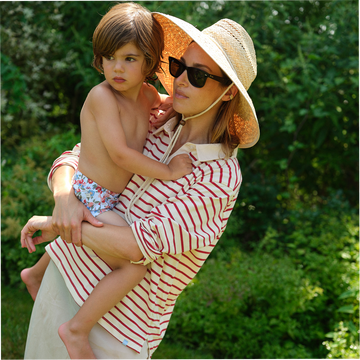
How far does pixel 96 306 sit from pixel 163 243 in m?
0.38

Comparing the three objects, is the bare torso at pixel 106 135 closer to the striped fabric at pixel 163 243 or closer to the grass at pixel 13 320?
the striped fabric at pixel 163 243

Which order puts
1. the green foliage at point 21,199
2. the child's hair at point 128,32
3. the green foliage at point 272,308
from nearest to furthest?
the child's hair at point 128,32
the green foliage at point 272,308
the green foliage at point 21,199

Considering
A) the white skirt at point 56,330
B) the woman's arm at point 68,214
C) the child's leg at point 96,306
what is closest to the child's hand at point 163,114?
the woman's arm at point 68,214

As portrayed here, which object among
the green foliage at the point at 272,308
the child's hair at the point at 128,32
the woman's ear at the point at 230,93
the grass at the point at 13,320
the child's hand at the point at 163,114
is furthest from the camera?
the green foliage at the point at 272,308

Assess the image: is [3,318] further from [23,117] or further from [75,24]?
[75,24]

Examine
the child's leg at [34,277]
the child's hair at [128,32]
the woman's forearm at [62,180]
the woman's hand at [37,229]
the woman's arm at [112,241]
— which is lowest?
the child's leg at [34,277]

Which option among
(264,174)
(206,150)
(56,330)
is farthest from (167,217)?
(264,174)

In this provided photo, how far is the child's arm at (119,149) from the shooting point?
1.69 meters

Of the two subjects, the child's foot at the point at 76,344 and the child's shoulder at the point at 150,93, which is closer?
the child's foot at the point at 76,344

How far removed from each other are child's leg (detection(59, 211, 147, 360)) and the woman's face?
0.74 meters

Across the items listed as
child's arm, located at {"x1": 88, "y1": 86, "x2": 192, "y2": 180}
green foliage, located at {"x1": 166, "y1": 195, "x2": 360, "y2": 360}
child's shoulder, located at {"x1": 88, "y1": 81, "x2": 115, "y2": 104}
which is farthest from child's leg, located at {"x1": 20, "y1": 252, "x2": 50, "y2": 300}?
green foliage, located at {"x1": 166, "y1": 195, "x2": 360, "y2": 360}

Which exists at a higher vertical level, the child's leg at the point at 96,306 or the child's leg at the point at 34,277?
the child's leg at the point at 96,306

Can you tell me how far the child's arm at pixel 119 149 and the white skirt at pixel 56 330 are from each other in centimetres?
59

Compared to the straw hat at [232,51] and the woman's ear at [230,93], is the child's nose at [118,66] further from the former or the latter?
the woman's ear at [230,93]
